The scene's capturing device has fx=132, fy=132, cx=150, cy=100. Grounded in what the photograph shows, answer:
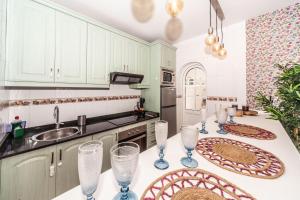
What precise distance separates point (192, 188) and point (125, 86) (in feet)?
7.98

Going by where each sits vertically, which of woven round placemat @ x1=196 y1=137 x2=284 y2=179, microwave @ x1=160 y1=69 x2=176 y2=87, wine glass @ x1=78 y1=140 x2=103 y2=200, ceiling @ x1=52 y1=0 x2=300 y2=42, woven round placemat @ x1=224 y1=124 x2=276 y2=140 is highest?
ceiling @ x1=52 y1=0 x2=300 y2=42

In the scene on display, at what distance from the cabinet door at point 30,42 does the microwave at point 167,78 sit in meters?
A: 1.85

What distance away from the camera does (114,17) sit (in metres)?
2.15

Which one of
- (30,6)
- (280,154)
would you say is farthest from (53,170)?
(280,154)

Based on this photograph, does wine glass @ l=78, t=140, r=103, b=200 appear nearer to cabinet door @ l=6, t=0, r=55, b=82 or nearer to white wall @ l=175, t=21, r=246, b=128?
cabinet door @ l=6, t=0, r=55, b=82

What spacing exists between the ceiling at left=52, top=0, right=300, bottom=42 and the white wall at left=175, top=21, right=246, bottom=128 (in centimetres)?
27

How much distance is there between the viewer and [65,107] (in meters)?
1.91

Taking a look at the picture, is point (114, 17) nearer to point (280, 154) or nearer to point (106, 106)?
point (106, 106)

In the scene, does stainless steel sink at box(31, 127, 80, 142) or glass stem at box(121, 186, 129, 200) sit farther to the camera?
stainless steel sink at box(31, 127, 80, 142)

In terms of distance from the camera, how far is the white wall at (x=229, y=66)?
8.36ft

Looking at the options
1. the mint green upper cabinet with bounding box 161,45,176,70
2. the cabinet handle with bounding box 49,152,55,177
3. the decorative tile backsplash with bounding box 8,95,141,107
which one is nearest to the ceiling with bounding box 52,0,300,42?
the mint green upper cabinet with bounding box 161,45,176,70

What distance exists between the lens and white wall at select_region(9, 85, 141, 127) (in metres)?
1.57

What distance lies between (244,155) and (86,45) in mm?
2104

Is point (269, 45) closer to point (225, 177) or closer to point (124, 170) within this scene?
point (225, 177)
